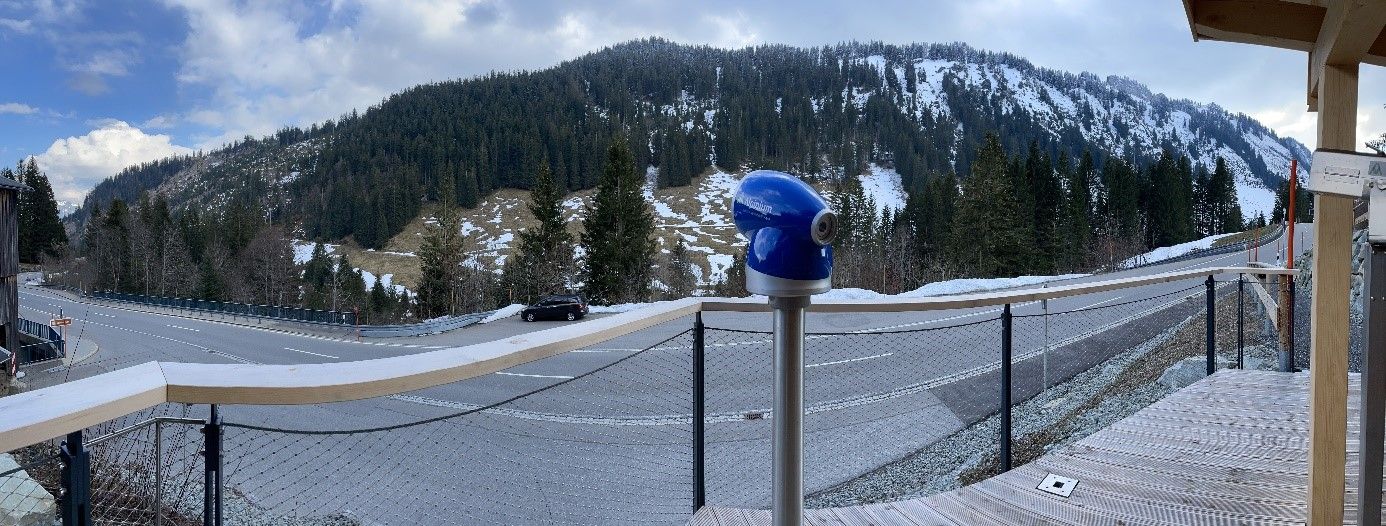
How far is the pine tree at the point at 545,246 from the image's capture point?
2775 cm

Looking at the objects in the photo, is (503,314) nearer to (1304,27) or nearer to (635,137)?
(1304,27)

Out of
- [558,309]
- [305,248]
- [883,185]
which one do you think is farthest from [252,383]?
[883,185]

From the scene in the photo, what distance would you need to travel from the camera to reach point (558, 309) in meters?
21.9

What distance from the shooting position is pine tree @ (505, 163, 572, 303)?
2775cm

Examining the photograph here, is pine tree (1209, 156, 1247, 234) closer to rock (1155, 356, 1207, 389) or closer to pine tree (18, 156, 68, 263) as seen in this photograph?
rock (1155, 356, 1207, 389)

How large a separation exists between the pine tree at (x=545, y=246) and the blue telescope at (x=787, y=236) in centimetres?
2732

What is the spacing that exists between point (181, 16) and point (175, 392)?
44851 millimetres

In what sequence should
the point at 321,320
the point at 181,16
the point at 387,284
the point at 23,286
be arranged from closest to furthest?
the point at 321,320, the point at 181,16, the point at 23,286, the point at 387,284

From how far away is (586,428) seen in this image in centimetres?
855

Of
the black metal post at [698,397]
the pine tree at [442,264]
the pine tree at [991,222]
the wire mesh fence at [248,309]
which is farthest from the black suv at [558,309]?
the black metal post at [698,397]

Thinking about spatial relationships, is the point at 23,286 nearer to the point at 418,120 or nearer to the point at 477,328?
the point at 477,328

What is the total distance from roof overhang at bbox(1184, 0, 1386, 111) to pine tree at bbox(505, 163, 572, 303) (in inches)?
1049

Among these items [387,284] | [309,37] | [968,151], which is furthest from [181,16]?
[968,151]

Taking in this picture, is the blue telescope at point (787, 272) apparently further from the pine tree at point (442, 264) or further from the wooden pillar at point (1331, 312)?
the pine tree at point (442, 264)
